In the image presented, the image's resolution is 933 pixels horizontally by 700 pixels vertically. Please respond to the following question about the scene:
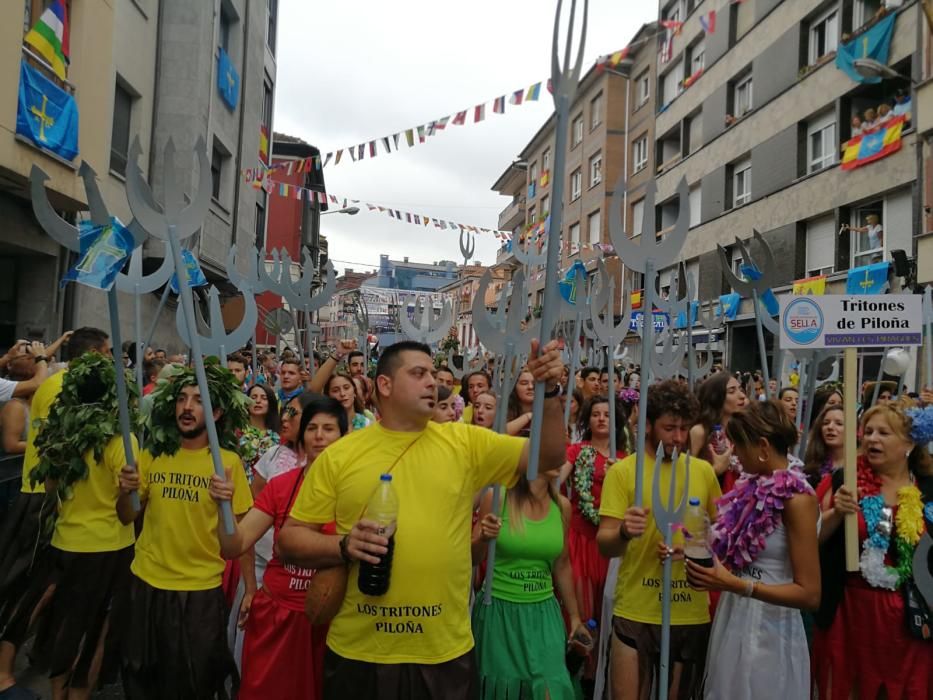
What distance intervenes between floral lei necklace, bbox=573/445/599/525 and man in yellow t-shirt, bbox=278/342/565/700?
2125 mm

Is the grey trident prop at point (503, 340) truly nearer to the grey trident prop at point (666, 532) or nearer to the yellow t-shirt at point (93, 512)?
the grey trident prop at point (666, 532)

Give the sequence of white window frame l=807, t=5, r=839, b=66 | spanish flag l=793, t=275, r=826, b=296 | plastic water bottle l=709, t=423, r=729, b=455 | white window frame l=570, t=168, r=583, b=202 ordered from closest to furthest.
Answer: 1. plastic water bottle l=709, t=423, r=729, b=455
2. spanish flag l=793, t=275, r=826, b=296
3. white window frame l=807, t=5, r=839, b=66
4. white window frame l=570, t=168, r=583, b=202

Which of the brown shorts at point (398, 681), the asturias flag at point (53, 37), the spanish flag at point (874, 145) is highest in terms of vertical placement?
the spanish flag at point (874, 145)

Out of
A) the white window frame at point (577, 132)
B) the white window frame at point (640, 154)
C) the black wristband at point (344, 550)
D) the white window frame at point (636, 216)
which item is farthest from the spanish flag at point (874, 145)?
the white window frame at point (577, 132)

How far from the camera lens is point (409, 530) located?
2516mm

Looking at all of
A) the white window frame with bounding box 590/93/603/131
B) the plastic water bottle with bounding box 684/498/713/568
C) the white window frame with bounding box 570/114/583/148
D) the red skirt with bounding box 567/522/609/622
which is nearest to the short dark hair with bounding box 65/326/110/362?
the red skirt with bounding box 567/522/609/622

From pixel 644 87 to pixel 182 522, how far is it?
29.8 meters

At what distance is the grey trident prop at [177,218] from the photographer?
A: 2.98m

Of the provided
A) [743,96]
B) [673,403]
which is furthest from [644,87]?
[673,403]

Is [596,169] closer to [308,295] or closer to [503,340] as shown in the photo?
[308,295]

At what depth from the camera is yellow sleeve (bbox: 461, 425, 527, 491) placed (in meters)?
2.71

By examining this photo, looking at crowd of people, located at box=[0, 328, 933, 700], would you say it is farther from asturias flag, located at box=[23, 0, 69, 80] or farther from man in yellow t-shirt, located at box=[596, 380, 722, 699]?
asturias flag, located at box=[23, 0, 69, 80]

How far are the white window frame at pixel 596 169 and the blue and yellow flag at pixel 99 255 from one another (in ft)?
100

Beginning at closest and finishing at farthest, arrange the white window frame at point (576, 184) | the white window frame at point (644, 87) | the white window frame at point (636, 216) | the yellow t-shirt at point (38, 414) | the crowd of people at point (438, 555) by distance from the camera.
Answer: the crowd of people at point (438, 555)
the yellow t-shirt at point (38, 414)
the white window frame at point (636, 216)
the white window frame at point (644, 87)
the white window frame at point (576, 184)
